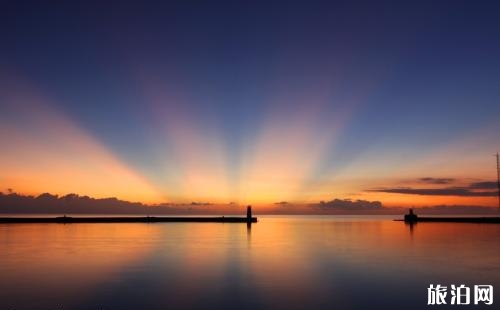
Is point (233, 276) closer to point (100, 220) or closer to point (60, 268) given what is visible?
point (60, 268)

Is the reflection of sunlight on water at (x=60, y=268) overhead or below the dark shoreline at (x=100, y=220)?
overhead

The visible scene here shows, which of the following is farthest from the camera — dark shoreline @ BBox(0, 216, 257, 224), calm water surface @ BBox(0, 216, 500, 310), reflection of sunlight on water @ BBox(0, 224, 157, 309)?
dark shoreline @ BBox(0, 216, 257, 224)

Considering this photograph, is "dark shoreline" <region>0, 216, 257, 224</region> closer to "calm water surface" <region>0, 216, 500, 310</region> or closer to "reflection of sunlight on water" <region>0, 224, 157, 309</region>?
"reflection of sunlight on water" <region>0, 224, 157, 309</region>

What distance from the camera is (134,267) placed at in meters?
25.2

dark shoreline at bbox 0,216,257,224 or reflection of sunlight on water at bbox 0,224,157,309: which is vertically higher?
reflection of sunlight on water at bbox 0,224,157,309

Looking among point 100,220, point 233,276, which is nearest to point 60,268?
point 233,276

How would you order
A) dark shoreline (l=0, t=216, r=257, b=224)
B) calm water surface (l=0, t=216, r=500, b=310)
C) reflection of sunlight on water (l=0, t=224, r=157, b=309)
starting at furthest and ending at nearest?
dark shoreline (l=0, t=216, r=257, b=224) < reflection of sunlight on water (l=0, t=224, r=157, b=309) < calm water surface (l=0, t=216, r=500, b=310)

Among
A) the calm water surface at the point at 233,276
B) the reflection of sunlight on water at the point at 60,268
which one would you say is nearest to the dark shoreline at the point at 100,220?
the reflection of sunlight on water at the point at 60,268

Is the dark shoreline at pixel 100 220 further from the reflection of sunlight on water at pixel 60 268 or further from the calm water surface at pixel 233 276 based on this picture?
the calm water surface at pixel 233 276

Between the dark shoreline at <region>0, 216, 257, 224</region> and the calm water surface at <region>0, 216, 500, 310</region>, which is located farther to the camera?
the dark shoreline at <region>0, 216, 257, 224</region>

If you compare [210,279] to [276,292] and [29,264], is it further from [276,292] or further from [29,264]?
[29,264]

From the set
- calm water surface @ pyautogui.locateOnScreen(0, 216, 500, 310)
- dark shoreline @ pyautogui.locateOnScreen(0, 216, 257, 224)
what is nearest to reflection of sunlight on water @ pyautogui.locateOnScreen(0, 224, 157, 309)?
calm water surface @ pyautogui.locateOnScreen(0, 216, 500, 310)

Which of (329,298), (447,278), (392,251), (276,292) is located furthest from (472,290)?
(392,251)

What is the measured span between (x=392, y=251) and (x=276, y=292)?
18703mm
